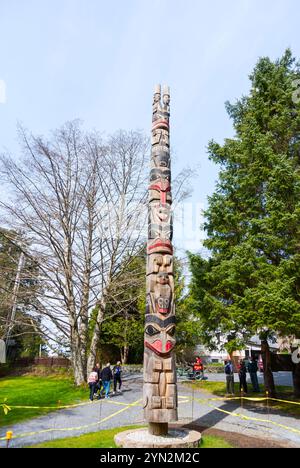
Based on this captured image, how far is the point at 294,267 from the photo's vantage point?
11.6m

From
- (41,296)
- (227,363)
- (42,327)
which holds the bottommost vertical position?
(227,363)

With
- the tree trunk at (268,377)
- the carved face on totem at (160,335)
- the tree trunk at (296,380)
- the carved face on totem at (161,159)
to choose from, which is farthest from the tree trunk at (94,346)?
the carved face on totem at (160,335)

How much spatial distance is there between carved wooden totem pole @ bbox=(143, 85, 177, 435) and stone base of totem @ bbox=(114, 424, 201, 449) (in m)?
0.28

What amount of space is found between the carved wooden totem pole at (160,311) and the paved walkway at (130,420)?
2.98 metres

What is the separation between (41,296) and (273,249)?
11543 mm

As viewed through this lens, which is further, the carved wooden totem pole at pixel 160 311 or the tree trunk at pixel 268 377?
the tree trunk at pixel 268 377

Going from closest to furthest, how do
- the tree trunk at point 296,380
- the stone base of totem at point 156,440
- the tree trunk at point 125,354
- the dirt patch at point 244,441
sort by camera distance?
the stone base of totem at point 156,440, the dirt patch at point 244,441, the tree trunk at point 296,380, the tree trunk at point 125,354

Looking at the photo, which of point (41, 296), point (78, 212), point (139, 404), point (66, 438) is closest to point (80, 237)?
point (78, 212)

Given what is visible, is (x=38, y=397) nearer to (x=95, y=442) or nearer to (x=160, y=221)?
(x=95, y=442)

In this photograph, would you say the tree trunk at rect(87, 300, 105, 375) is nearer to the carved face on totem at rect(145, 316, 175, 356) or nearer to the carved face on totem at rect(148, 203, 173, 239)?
the carved face on totem at rect(148, 203, 173, 239)

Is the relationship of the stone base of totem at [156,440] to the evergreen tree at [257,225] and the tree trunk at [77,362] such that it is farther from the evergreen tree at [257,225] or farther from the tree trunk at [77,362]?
the tree trunk at [77,362]

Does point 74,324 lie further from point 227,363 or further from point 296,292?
point 296,292

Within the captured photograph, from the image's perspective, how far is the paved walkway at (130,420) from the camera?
30.6ft

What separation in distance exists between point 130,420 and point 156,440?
151 inches
